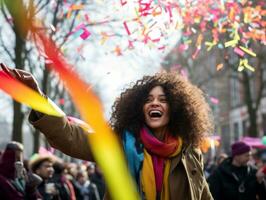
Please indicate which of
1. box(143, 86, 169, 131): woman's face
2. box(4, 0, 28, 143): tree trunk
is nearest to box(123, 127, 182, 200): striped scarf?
box(143, 86, 169, 131): woman's face

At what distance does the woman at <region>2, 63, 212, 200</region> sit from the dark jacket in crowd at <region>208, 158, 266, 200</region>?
9.43 ft

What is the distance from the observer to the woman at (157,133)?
3.66 metres

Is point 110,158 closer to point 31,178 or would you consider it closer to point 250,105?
point 31,178

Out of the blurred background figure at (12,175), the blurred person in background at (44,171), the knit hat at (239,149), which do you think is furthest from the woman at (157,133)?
the blurred person in background at (44,171)

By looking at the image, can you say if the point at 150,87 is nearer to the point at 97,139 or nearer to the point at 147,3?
the point at 97,139

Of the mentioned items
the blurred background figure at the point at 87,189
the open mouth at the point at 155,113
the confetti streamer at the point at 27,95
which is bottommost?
the blurred background figure at the point at 87,189

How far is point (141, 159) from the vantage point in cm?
374

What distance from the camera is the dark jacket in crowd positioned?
7.21 metres

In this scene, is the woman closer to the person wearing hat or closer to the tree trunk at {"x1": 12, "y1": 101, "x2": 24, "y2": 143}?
the person wearing hat

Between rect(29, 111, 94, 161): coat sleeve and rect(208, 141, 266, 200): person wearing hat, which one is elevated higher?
rect(29, 111, 94, 161): coat sleeve

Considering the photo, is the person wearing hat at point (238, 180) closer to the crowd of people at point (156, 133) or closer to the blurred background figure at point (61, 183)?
the blurred background figure at point (61, 183)

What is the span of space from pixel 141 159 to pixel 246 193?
12.5ft

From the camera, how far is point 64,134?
359cm

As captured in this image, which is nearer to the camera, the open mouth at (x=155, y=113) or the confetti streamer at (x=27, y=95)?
the confetti streamer at (x=27, y=95)
